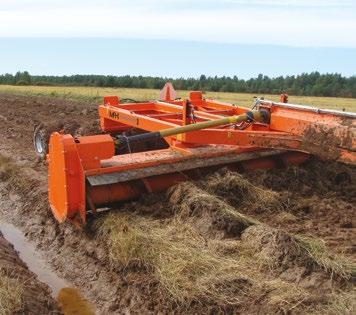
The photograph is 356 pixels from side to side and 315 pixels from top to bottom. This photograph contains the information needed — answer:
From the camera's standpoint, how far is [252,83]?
5019 cm

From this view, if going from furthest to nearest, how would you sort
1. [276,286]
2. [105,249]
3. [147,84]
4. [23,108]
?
[147,84], [23,108], [105,249], [276,286]

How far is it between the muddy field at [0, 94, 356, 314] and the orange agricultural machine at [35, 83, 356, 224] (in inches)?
10.1

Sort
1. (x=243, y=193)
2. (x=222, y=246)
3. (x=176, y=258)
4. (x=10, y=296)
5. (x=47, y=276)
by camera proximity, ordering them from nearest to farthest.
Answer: (x=10, y=296)
(x=176, y=258)
(x=222, y=246)
(x=47, y=276)
(x=243, y=193)

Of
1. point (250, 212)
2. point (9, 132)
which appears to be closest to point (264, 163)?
point (250, 212)

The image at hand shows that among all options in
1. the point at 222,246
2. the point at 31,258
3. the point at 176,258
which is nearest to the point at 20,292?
the point at 176,258

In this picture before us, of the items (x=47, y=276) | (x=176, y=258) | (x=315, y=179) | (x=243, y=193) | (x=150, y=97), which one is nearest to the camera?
(x=176, y=258)

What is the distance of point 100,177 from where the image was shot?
581cm

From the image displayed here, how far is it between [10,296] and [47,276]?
59.7 inches

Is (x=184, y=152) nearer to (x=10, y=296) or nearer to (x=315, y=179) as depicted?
(x=315, y=179)

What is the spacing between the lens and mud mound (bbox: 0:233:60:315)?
4.18m

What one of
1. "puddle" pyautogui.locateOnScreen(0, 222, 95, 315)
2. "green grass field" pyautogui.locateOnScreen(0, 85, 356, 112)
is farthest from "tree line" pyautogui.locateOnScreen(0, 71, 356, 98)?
"puddle" pyautogui.locateOnScreen(0, 222, 95, 315)

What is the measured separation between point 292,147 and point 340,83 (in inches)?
1714

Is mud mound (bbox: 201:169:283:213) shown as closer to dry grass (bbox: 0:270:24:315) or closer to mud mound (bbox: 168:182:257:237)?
mud mound (bbox: 168:182:257:237)

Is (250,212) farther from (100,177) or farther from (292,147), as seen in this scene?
(100,177)
